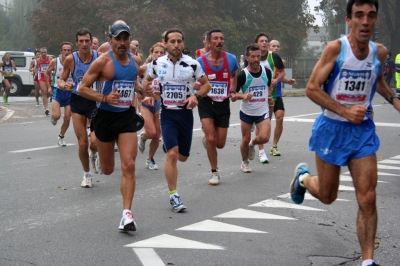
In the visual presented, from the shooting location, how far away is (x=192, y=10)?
4800 centimetres

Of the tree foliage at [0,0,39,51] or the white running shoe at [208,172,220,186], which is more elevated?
the tree foliage at [0,0,39,51]

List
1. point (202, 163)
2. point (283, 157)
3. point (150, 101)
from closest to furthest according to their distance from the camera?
1. point (150, 101)
2. point (202, 163)
3. point (283, 157)

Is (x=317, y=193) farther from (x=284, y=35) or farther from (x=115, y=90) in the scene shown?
(x=284, y=35)

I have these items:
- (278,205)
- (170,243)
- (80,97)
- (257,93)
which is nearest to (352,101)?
(170,243)

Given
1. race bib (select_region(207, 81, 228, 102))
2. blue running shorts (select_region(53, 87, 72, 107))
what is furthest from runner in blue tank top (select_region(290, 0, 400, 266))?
blue running shorts (select_region(53, 87, 72, 107))

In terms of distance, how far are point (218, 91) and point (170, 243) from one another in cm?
383

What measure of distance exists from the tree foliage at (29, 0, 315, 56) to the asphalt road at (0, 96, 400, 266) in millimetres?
33288

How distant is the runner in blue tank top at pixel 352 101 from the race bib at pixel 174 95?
2.66 m

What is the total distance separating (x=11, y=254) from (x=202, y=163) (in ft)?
19.0

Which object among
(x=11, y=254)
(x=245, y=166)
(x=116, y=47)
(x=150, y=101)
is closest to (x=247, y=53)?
(x=245, y=166)

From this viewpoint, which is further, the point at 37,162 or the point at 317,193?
the point at 37,162

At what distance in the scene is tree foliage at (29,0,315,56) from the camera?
4538 cm

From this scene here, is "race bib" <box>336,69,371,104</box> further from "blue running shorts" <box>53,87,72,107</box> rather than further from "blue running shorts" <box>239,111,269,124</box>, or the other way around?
"blue running shorts" <box>53,87,72,107</box>

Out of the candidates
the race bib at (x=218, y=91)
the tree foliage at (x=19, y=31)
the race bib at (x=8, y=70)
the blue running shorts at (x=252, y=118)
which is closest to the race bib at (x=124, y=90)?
the race bib at (x=218, y=91)
